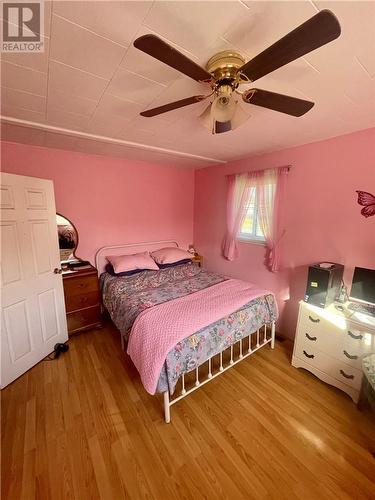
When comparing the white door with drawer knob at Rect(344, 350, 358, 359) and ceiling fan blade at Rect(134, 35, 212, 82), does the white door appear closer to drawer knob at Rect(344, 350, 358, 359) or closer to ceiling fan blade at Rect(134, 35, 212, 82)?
ceiling fan blade at Rect(134, 35, 212, 82)

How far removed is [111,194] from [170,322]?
224 centimetres

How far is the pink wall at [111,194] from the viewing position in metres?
2.62

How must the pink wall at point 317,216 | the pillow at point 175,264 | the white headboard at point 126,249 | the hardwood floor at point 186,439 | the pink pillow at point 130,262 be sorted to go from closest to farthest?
the hardwood floor at point 186,439 → the pink wall at point 317,216 → the pink pillow at point 130,262 → the white headboard at point 126,249 → the pillow at point 175,264

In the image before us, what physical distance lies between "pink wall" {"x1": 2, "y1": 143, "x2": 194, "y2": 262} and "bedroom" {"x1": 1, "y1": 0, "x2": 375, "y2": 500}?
0.09ft

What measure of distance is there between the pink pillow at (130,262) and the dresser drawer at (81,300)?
428 mm

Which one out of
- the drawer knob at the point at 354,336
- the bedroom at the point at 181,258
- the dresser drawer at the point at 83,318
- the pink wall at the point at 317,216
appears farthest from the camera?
the dresser drawer at the point at 83,318

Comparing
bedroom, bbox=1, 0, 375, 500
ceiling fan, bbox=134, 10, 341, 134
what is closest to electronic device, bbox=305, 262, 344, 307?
bedroom, bbox=1, 0, 375, 500

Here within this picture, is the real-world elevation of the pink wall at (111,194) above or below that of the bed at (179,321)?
above

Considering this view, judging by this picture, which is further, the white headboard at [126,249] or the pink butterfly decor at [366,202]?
the white headboard at [126,249]

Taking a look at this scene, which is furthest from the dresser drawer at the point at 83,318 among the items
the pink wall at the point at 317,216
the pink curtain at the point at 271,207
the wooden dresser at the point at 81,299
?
the pink curtain at the point at 271,207

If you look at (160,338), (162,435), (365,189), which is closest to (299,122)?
(365,189)

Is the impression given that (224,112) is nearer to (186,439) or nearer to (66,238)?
(186,439)

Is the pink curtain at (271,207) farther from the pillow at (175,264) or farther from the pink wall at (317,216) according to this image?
the pillow at (175,264)

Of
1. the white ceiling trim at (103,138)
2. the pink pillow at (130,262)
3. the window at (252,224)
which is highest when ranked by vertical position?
the white ceiling trim at (103,138)
